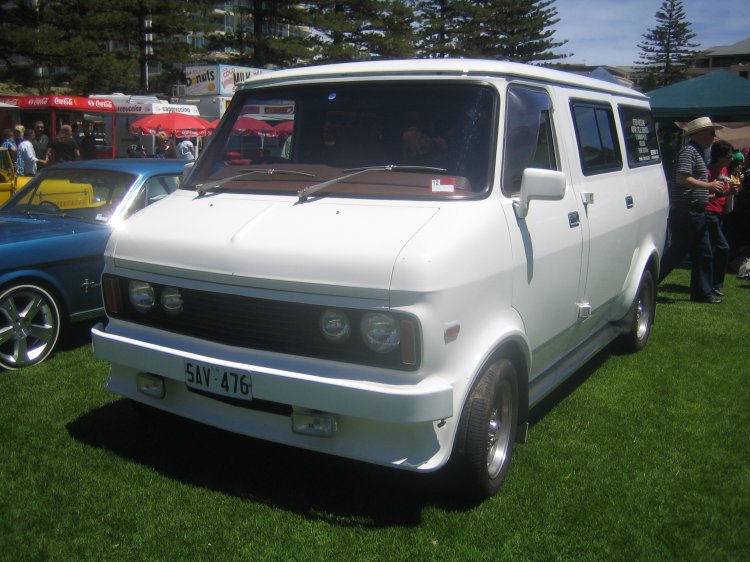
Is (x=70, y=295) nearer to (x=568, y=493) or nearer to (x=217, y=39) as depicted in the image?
(x=568, y=493)

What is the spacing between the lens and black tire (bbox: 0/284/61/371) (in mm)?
5402

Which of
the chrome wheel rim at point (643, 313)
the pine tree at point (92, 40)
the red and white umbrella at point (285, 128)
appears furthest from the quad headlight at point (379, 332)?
the pine tree at point (92, 40)

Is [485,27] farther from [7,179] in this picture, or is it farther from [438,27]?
[7,179]

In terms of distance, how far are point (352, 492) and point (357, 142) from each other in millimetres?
1894

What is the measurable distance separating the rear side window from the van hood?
297cm

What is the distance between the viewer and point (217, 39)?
38531mm

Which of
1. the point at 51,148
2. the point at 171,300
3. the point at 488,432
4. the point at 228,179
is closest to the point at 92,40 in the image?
the point at 51,148

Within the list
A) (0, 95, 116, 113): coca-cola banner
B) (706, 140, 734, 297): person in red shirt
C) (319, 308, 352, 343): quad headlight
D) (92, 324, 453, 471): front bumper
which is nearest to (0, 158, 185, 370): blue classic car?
(92, 324, 453, 471): front bumper

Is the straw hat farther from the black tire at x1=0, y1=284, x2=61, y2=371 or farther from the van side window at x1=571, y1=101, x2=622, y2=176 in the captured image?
the black tire at x1=0, y1=284, x2=61, y2=371

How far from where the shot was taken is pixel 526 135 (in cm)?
399

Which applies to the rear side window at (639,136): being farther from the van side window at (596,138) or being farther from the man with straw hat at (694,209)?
the man with straw hat at (694,209)

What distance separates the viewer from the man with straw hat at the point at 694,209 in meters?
8.02

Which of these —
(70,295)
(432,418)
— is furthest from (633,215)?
(70,295)

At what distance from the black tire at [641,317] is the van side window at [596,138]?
1.18 meters
